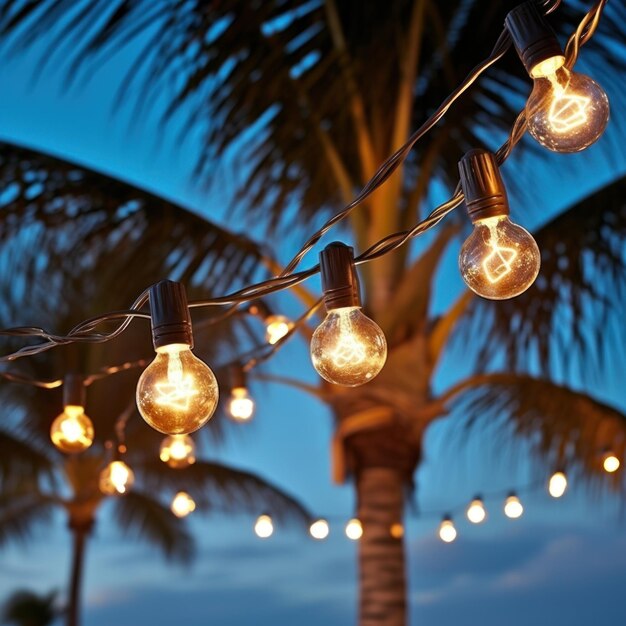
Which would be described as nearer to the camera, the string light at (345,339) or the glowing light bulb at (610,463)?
the string light at (345,339)

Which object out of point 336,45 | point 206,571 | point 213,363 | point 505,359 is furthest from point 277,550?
point 336,45

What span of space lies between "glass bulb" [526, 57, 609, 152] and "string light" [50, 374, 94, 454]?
1.58 metres

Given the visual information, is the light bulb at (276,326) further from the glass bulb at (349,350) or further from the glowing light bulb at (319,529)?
the glowing light bulb at (319,529)

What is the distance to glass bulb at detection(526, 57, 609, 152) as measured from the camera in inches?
47.3

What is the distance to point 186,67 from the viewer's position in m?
4.02

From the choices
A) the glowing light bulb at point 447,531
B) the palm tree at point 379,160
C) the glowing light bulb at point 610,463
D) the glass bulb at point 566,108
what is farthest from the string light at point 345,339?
the glowing light bulb at point 447,531

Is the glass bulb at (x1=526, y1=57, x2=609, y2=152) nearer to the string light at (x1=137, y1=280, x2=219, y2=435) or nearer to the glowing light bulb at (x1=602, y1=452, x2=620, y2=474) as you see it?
the string light at (x1=137, y1=280, x2=219, y2=435)

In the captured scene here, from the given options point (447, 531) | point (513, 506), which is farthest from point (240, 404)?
point (447, 531)

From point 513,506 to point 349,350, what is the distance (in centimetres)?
451

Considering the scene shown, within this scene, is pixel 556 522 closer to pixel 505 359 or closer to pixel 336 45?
pixel 505 359

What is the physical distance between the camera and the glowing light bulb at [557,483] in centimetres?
517

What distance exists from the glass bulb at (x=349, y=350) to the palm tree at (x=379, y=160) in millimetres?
2689

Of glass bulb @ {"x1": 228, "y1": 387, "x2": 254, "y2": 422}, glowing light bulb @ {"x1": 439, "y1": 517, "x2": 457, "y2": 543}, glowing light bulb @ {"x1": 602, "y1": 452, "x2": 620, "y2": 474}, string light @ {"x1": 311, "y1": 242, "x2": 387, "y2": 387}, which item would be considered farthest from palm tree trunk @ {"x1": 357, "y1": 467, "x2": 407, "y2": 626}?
string light @ {"x1": 311, "y1": 242, "x2": 387, "y2": 387}

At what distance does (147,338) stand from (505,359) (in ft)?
7.85
